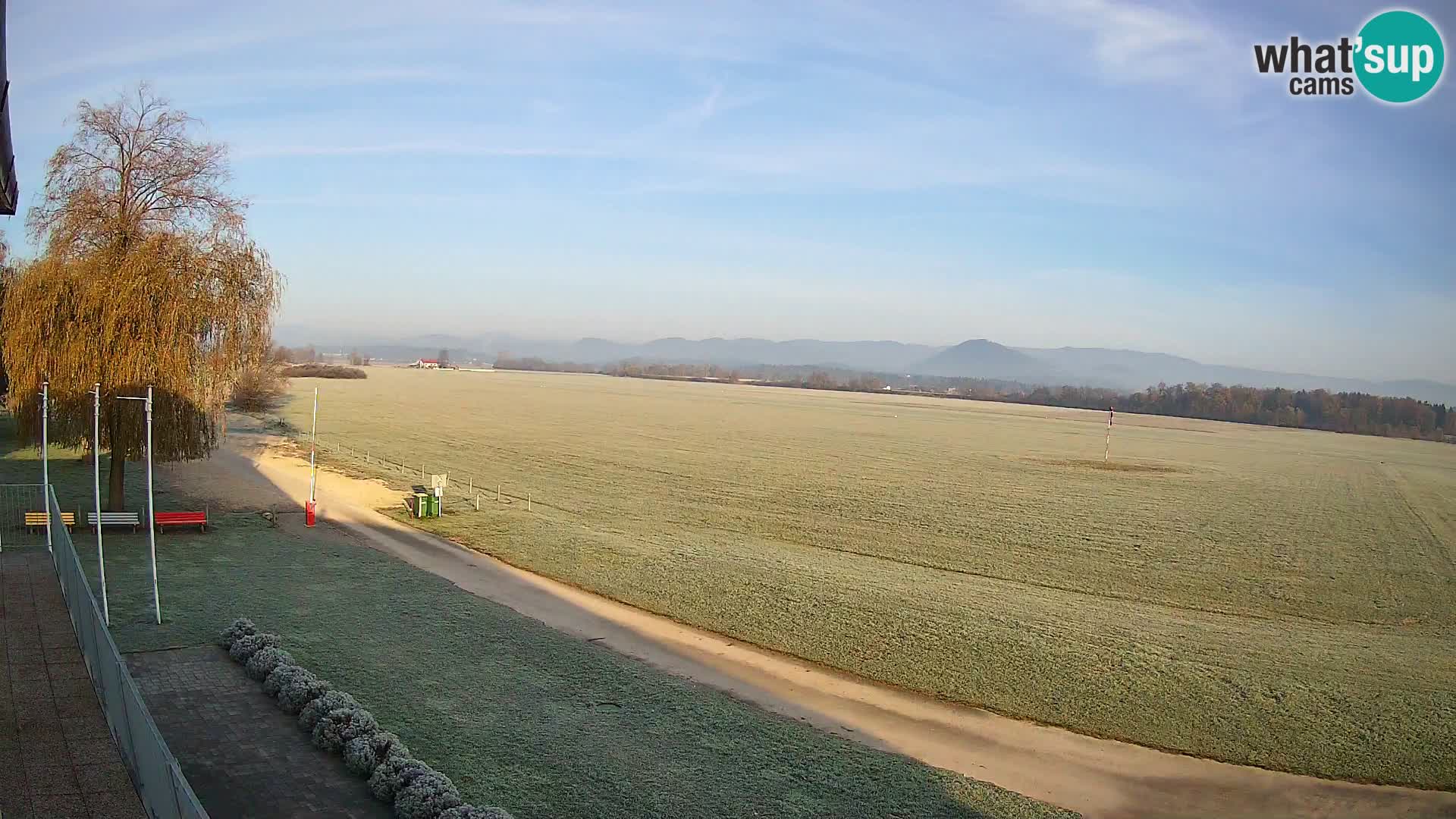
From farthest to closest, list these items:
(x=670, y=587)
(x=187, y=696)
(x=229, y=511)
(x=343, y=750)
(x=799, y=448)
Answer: (x=799, y=448) → (x=229, y=511) → (x=670, y=587) → (x=187, y=696) → (x=343, y=750)

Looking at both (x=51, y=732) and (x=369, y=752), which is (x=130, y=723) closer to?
(x=51, y=732)

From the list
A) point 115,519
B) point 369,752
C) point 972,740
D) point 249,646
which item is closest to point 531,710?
point 369,752

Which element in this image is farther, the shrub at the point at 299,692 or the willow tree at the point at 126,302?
the willow tree at the point at 126,302

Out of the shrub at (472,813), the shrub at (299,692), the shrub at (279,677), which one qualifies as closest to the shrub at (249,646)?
the shrub at (279,677)

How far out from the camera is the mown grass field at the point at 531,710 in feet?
34.2

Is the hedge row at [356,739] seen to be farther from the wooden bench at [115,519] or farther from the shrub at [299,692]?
the wooden bench at [115,519]

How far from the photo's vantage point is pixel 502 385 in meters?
162

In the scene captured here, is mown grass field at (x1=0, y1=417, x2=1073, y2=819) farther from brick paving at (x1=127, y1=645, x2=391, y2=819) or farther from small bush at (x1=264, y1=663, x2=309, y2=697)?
brick paving at (x1=127, y1=645, x2=391, y2=819)

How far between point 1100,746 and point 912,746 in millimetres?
2659

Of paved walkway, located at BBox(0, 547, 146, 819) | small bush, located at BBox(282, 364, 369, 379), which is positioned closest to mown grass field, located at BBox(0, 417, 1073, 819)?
paved walkway, located at BBox(0, 547, 146, 819)

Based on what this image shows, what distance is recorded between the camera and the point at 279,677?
12359mm

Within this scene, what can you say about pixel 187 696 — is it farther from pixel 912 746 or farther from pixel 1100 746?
pixel 1100 746

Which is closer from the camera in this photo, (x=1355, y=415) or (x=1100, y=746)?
(x=1100, y=746)

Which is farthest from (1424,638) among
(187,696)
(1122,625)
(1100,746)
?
(187,696)
